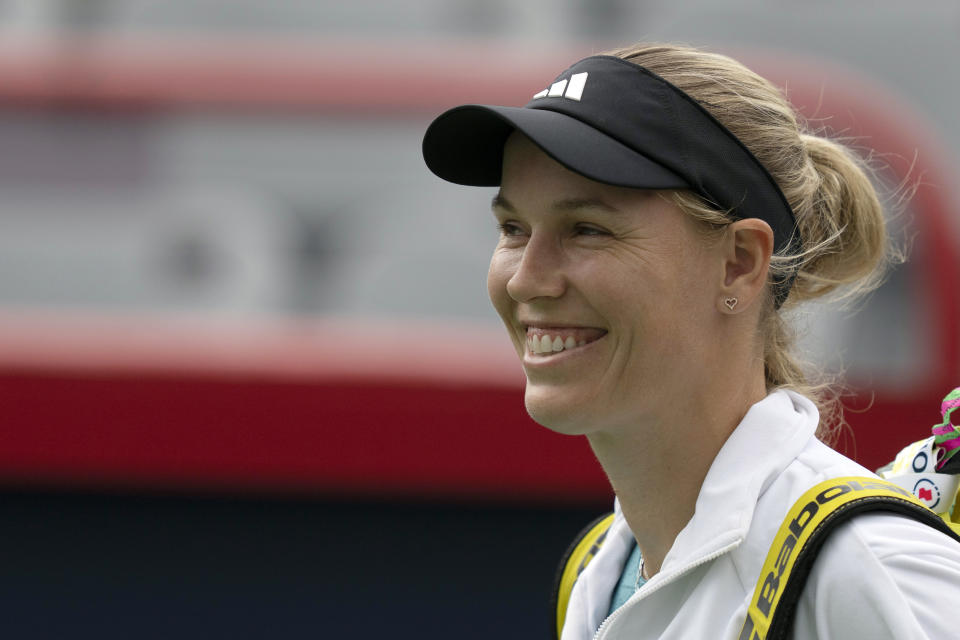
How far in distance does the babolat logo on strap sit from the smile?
1.06 ft

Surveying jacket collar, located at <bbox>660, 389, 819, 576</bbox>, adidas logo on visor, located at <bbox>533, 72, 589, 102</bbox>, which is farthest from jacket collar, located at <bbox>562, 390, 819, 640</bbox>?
adidas logo on visor, located at <bbox>533, 72, 589, 102</bbox>

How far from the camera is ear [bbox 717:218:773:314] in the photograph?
1.42 meters

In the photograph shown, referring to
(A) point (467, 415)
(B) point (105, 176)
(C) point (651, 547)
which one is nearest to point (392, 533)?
(A) point (467, 415)

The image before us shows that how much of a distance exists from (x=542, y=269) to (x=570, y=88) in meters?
0.23

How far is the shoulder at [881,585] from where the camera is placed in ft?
3.68

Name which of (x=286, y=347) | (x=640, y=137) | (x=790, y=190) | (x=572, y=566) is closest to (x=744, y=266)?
(x=790, y=190)

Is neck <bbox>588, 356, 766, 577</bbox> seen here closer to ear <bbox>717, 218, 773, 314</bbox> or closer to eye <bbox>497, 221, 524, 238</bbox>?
ear <bbox>717, 218, 773, 314</bbox>

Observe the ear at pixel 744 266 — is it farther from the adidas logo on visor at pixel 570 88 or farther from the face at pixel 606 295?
the adidas logo on visor at pixel 570 88

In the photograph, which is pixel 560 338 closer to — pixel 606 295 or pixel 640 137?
pixel 606 295

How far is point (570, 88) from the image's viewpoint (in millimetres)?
1439

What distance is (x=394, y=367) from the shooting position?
3193mm

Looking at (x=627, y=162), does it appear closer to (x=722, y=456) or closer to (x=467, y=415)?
(x=722, y=456)

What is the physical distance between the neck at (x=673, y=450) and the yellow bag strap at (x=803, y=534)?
0.68 feet

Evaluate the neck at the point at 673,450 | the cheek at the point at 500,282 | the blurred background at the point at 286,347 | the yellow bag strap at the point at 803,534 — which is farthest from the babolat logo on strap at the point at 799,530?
the blurred background at the point at 286,347
